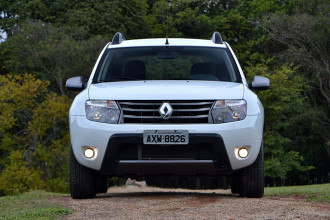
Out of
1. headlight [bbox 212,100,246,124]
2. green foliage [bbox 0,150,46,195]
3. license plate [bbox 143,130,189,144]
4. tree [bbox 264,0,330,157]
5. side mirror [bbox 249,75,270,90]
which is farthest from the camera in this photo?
tree [bbox 264,0,330,157]

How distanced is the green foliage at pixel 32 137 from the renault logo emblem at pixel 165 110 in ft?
105

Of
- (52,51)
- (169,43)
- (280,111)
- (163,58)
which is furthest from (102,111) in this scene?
(280,111)

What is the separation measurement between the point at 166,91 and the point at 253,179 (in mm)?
1468

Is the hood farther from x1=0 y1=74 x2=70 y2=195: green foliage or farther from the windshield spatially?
x1=0 y1=74 x2=70 y2=195: green foliage

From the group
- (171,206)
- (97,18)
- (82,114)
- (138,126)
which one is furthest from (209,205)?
(97,18)

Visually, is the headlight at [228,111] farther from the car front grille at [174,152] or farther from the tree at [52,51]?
the tree at [52,51]

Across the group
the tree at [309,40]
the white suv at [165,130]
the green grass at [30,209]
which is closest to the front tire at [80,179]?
the white suv at [165,130]

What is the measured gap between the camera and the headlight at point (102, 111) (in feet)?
23.6

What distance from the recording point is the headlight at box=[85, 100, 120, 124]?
7.20 metres

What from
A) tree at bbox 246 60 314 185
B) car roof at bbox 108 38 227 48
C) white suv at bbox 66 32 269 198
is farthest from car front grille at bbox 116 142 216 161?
tree at bbox 246 60 314 185

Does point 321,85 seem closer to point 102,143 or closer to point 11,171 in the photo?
point 11,171

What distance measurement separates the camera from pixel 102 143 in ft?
23.6

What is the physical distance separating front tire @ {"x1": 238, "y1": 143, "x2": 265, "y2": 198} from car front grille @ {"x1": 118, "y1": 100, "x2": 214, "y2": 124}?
2.96 ft

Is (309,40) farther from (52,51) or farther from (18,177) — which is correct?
(18,177)
